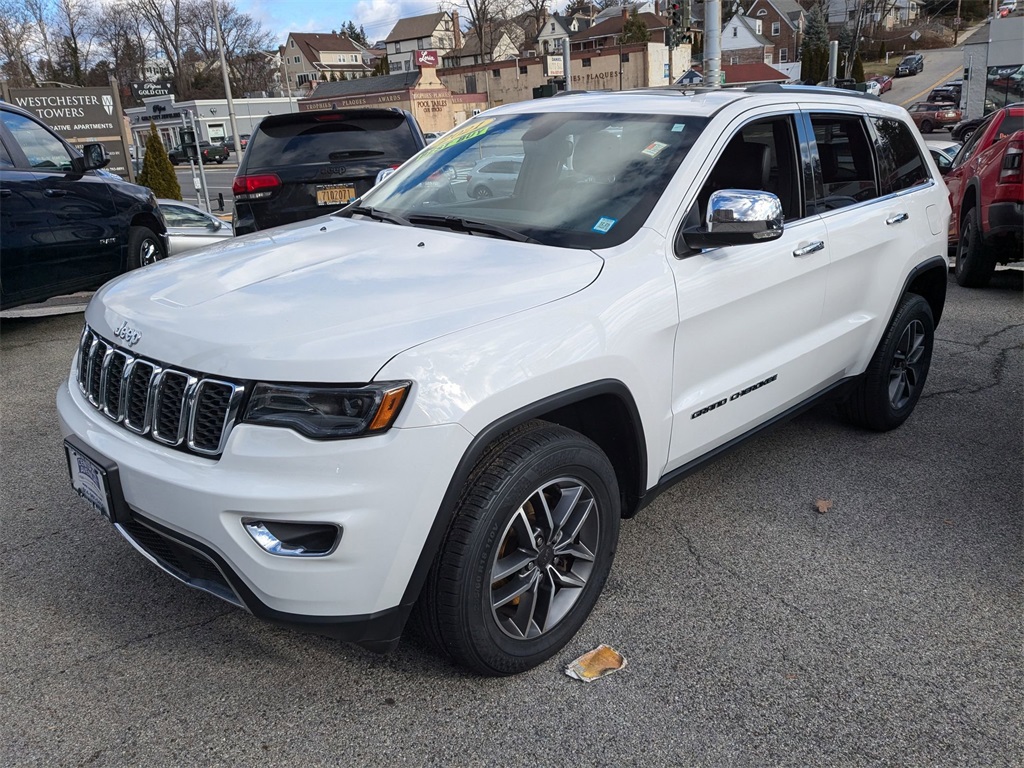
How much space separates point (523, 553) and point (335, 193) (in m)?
5.62

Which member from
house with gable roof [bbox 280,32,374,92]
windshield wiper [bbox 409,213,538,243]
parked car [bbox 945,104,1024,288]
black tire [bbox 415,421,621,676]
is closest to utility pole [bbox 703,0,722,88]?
parked car [bbox 945,104,1024,288]

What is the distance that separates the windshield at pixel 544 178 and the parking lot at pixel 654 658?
4.64ft

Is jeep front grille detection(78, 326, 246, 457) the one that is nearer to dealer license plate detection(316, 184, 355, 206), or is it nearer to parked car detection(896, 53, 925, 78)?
dealer license plate detection(316, 184, 355, 206)

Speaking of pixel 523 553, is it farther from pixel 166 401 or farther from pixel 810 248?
pixel 810 248

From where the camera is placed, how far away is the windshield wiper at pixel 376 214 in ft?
12.2

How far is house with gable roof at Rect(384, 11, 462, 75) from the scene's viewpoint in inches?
4417

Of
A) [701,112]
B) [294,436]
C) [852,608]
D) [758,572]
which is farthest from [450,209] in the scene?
[852,608]

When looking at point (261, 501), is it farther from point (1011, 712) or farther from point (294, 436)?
point (1011, 712)

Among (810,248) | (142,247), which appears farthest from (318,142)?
(810,248)

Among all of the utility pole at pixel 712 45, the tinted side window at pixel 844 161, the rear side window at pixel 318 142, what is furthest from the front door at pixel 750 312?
the utility pole at pixel 712 45

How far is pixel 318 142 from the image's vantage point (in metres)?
7.82

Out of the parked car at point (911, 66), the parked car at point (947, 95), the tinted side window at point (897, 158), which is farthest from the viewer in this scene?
the parked car at point (911, 66)

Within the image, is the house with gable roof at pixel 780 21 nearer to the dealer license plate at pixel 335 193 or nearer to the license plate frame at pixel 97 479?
the dealer license plate at pixel 335 193

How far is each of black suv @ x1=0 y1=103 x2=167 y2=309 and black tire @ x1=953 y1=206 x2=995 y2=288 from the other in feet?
25.4
